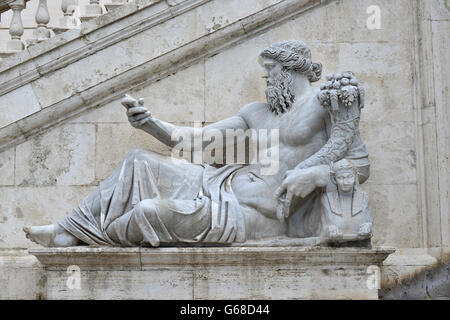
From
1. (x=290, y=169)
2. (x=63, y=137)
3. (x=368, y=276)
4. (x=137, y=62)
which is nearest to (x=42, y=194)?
(x=63, y=137)

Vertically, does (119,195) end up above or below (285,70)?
below

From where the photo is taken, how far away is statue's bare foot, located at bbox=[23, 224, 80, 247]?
1074 centimetres

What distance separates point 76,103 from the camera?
11852 mm

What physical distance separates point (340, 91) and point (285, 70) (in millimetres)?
735

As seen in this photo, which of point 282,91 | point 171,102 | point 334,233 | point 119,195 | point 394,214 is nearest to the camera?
point 334,233

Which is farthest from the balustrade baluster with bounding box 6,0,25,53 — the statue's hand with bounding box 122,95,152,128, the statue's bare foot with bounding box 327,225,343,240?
the statue's bare foot with bounding box 327,225,343,240

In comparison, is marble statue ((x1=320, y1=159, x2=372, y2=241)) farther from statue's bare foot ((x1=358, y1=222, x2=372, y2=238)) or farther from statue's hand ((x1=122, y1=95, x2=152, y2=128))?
Result: statue's hand ((x1=122, y1=95, x2=152, y2=128))

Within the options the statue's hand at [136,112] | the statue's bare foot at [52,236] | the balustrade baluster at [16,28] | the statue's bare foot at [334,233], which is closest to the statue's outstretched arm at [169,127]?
the statue's hand at [136,112]

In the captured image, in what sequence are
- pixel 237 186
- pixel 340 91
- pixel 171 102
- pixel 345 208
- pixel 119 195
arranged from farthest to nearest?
pixel 171 102, pixel 237 186, pixel 119 195, pixel 340 91, pixel 345 208

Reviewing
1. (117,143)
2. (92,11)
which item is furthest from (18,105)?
(92,11)

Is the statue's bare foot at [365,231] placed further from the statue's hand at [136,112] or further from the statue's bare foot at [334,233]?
the statue's hand at [136,112]

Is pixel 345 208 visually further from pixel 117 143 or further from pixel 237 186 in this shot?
pixel 117 143

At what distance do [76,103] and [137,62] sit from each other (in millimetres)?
686

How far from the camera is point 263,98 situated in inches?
473
